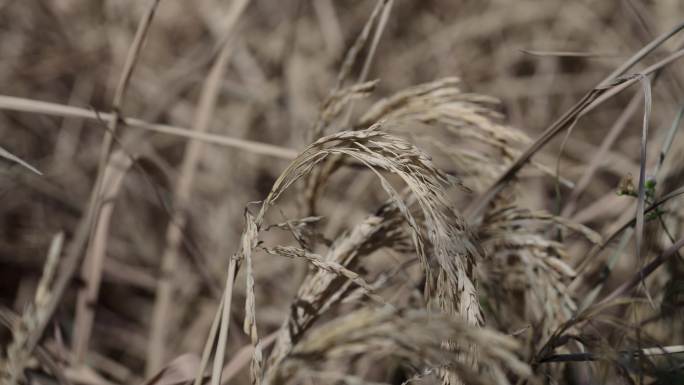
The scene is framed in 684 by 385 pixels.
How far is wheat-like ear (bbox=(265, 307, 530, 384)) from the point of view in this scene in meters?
0.41

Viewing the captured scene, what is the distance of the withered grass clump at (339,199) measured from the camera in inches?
20.7

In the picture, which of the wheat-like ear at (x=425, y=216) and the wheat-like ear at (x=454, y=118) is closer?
the wheat-like ear at (x=425, y=216)

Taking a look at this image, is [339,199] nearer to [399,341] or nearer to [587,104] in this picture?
[587,104]

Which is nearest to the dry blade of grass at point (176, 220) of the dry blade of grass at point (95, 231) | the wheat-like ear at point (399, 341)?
the dry blade of grass at point (95, 231)

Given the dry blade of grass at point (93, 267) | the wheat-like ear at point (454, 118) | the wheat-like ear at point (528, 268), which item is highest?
the wheat-like ear at point (454, 118)

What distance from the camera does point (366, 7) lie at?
1.63 metres

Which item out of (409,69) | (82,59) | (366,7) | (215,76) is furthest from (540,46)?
(82,59)

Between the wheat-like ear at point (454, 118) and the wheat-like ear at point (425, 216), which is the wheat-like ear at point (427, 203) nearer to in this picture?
the wheat-like ear at point (425, 216)

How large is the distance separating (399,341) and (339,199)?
38.5 inches

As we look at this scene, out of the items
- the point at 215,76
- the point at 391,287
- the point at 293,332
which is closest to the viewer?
the point at 293,332

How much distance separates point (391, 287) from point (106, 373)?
24.9 inches

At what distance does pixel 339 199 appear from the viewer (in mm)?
1403

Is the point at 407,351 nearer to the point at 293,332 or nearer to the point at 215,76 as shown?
the point at 293,332

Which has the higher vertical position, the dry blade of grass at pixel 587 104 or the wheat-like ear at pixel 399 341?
the dry blade of grass at pixel 587 104
